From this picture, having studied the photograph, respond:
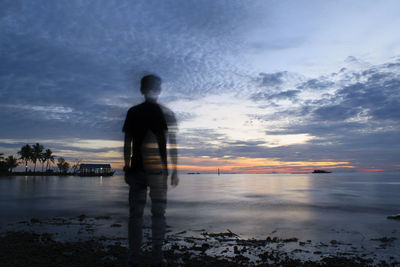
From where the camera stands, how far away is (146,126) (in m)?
4.21

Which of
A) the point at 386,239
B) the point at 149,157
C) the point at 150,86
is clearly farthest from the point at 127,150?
the point at 386,239

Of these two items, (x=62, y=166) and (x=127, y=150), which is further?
(x=62, y=166)

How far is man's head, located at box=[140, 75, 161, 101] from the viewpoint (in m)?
4.30

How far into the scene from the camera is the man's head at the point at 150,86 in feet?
14.1

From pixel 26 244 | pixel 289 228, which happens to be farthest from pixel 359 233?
pixel 26 244

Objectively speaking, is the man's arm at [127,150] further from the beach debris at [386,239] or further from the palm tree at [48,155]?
the palm tree at [48,155]

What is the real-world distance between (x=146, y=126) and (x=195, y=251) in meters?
4.17

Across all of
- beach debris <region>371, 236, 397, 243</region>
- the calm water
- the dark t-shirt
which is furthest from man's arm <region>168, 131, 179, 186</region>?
beach debris <region>371, 236, 397, 243</region>

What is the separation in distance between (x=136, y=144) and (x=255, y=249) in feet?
16.4

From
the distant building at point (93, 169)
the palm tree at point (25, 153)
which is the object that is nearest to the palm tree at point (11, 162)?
the palm tree at point (25, 153)

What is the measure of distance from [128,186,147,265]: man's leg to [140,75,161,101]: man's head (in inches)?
59.5

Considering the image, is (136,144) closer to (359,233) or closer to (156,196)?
(156,196)

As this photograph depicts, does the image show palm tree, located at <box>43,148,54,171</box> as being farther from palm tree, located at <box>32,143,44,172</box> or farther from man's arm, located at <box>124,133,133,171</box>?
man's arm, located at <box>124,133,133,171</box>

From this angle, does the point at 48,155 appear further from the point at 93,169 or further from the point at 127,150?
the point at 127,150
